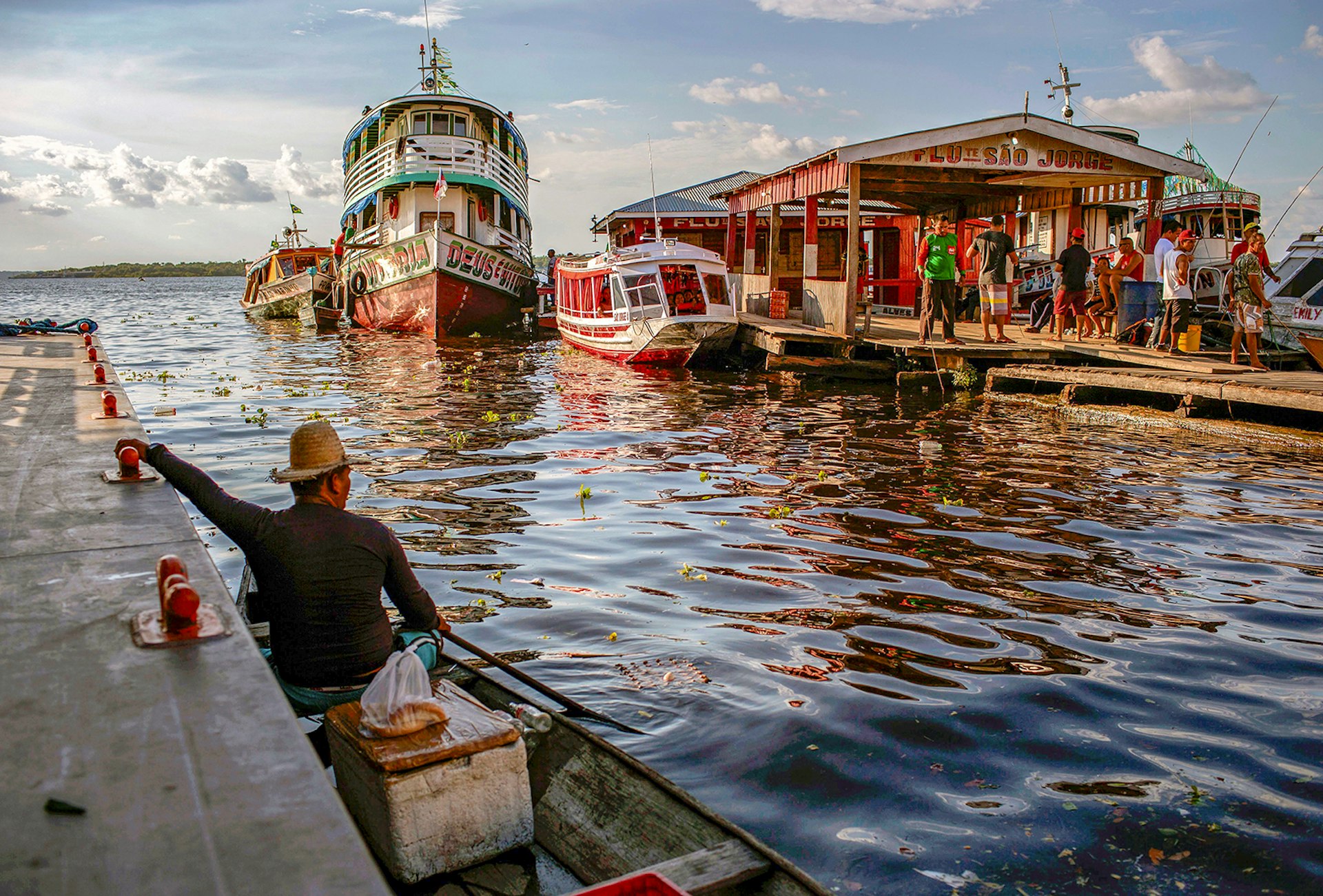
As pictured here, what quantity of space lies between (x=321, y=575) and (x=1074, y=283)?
57.2 feet

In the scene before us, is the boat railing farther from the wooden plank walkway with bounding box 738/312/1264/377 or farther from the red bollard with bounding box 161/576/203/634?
the red bollard with bounding box 161/576/203/634

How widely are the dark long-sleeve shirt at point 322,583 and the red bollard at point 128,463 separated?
226 centimetres

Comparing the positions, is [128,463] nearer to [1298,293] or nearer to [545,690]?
[545,690]

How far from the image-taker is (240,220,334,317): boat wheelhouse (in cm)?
3856

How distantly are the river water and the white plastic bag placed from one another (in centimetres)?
161

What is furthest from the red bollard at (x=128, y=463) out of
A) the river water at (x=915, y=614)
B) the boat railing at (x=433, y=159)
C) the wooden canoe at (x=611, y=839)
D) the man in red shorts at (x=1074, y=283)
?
the boat railing at (x=433, y=159)

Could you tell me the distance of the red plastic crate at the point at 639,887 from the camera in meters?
2.75

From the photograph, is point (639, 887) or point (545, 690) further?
point (545, 690)

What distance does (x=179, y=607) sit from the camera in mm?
3654

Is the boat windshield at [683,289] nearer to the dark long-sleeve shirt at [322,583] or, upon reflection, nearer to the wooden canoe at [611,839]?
the dark long-sleeve shirt at [322,583]

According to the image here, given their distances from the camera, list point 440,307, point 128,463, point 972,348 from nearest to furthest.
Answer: point 128,463 → point 972,348 → point 440,307

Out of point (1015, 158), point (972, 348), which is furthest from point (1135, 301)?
point (972, 348)

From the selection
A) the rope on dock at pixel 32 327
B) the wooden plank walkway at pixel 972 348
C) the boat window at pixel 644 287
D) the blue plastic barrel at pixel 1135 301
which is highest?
the boat window at pixel 644 287

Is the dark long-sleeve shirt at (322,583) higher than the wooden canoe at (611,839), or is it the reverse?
the dark long-sleeve shirt at (322,583)
